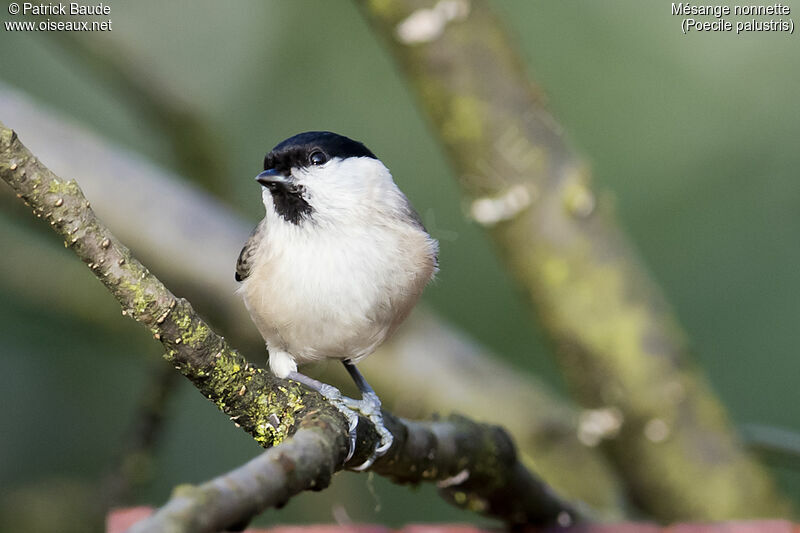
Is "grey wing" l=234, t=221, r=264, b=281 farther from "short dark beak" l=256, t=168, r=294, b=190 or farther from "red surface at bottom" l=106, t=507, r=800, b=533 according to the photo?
"red surface at bottom" l=106, t=507, r=800, b=533

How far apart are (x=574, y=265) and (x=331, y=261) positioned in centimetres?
79

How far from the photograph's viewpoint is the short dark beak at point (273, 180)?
2.53 feet

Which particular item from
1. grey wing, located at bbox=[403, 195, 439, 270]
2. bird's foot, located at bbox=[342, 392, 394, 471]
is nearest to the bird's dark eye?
grey wing, located at bbox=[403, 195, 439, 270]

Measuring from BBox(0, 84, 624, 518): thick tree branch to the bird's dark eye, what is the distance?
754mm

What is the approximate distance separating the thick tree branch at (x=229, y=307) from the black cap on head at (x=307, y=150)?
2.49 feet

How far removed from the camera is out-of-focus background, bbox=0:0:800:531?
2.50m

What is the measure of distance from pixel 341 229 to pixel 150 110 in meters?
1.05

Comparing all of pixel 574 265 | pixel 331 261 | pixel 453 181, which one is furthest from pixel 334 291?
pixel 453 181

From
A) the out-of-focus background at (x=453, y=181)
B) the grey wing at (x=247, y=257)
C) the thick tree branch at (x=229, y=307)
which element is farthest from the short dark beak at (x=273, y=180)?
the out-of-focus background at (x=453, y=181)

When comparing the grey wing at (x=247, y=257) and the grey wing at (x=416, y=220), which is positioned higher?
the grey wing at (x=247, y=257)

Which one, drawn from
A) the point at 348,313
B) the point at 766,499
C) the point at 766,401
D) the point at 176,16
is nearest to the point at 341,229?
the point at 348,313

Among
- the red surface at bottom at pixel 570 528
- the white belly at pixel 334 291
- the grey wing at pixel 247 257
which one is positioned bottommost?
the red surface at bottom at pixel 570 528

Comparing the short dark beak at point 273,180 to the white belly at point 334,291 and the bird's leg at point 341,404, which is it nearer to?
the white belly at point 334,291

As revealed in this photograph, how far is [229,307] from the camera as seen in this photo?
1561mm
